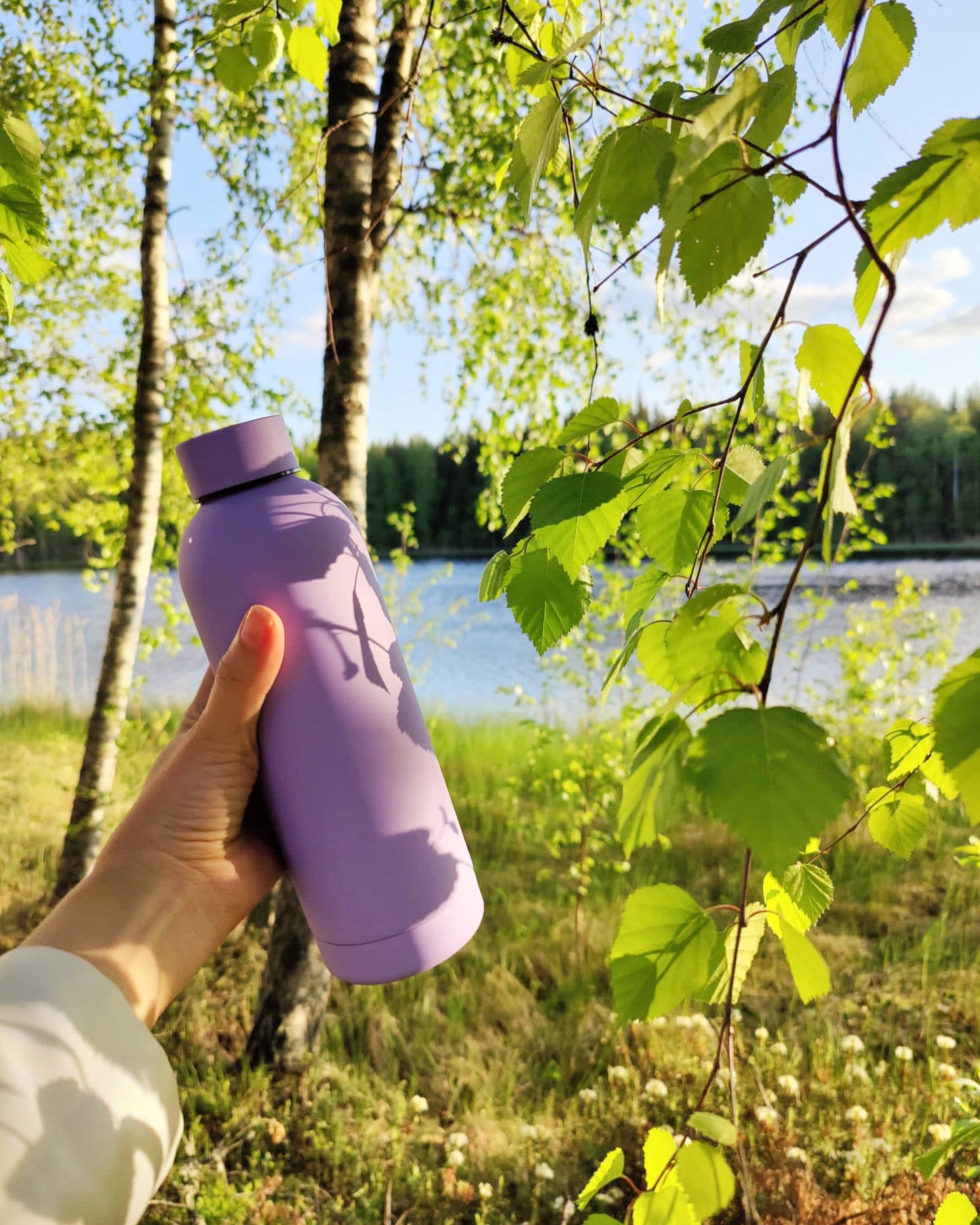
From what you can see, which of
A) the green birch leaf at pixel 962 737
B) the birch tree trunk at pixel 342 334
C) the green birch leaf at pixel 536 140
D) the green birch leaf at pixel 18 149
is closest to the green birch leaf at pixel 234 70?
the green birch leaf at pixel 18 149

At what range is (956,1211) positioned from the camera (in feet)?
2.85

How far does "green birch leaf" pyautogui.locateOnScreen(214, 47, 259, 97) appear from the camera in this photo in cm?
125

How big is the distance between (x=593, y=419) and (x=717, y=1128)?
64 cm

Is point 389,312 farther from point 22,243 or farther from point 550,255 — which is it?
point 22,243

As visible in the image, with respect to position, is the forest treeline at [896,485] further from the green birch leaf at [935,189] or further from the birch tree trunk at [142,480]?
the green birch leaf at [935,189]

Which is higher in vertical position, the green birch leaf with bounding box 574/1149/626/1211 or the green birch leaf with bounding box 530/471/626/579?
the green birch leaf with bounding box 530/471/626/579

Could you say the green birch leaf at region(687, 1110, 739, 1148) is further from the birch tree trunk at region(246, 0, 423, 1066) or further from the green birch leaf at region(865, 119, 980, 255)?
the birch tree trunk at region(246, 0, 423, 1066)

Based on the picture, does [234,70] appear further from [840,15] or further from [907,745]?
[907,745]

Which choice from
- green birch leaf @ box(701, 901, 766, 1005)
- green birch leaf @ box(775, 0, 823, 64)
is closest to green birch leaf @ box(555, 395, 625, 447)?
green birch leaf @ box(775, 0, 823, 64)

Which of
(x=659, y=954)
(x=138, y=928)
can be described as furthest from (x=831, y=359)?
(x=138, y=928)

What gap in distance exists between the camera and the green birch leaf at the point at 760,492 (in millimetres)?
560

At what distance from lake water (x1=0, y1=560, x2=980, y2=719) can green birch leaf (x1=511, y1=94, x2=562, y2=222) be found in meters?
0.37

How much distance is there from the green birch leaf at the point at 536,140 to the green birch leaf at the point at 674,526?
0.28 meters

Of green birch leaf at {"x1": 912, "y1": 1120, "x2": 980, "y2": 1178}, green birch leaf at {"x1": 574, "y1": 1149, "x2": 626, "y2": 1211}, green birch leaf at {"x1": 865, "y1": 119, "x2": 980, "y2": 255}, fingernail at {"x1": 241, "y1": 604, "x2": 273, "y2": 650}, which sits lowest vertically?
green birch leaf at {"x1": 912, "y1": 1120, "x2": 980, "y2": 1178}
